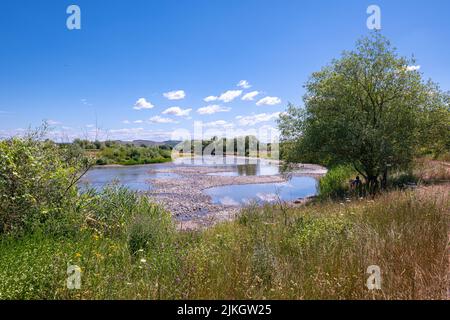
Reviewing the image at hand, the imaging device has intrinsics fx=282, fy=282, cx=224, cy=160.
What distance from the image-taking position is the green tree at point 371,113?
13.0m

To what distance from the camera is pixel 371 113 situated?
550 inches

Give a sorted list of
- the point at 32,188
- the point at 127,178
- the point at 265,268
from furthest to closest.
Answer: the point at 127,178
the point at 32,188
the point at 265,268

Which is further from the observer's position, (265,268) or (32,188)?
Answer: (32,188)

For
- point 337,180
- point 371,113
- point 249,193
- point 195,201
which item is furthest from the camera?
point 249,193

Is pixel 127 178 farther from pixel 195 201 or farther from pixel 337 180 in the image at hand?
pixel 337 180

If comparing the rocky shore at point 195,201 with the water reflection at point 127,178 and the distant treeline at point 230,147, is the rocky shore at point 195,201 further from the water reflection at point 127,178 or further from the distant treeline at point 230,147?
the distant treeline at point 230,147

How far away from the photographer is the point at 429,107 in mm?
13914

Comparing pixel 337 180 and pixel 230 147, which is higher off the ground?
pixel 230 147

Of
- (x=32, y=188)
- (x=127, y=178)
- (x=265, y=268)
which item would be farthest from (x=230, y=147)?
(x=265, y=268)

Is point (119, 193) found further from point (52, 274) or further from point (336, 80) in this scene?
point (336, 80)

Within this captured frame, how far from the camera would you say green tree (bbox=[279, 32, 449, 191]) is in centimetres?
1302

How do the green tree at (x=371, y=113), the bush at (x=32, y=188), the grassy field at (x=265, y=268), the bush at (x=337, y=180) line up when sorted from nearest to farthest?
the grassy field at (x=265, y=268)
the bush at (x=32, y=188)
the green tree at (x=371, y=113)
the bush at (x=337, y=180)

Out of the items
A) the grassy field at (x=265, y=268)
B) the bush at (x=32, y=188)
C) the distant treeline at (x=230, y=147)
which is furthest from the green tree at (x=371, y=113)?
the distant treeline at (x=230, y=147)
